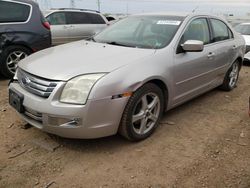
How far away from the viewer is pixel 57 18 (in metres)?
9.45

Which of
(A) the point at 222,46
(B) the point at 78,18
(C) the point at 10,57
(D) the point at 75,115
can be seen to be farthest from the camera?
(B) the point at 78,18

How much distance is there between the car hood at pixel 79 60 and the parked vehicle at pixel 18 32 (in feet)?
7.85

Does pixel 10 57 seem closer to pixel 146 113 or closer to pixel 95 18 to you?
pixel 146 113

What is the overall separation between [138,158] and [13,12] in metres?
4.57

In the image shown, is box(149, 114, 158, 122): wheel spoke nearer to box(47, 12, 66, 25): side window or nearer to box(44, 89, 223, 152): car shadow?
box(44, 89, 223, 152): car shadow

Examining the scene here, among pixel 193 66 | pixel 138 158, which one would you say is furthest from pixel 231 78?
pixel 138 158

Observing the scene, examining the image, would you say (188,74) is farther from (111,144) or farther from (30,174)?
(30,174)

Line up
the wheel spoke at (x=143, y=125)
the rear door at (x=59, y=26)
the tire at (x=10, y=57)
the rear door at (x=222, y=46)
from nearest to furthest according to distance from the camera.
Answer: the wheel spoke at (x=143, y=125) → the rear door at (x=222, y=46) → the tire at (x=10, y=57) → the rear door at (x=59, y=26)

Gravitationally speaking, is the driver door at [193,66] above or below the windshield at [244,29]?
above

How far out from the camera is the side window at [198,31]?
432 cm

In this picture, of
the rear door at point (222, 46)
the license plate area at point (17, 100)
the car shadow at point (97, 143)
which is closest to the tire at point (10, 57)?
the license plate area at point (17, 100)

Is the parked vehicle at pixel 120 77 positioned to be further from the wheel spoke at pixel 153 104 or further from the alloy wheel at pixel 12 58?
the alloy wheel at pixel 12 58

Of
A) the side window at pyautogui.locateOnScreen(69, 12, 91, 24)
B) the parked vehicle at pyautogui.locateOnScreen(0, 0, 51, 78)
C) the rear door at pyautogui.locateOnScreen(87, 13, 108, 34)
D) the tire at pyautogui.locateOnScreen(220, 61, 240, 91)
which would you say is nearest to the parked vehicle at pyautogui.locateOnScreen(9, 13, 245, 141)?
the tire at pyautogui.locateOnScreen(220, 61, 240, 91)

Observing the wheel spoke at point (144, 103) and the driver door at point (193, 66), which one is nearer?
the wheel spoke at point (144, 103)
